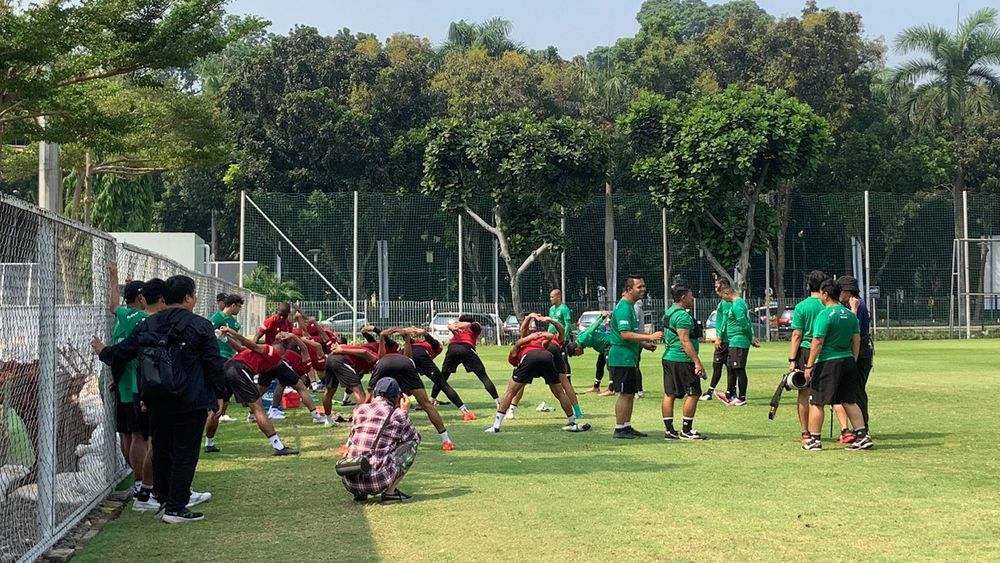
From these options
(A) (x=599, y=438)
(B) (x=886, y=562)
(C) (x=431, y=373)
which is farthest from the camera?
(C) (x=431, y=373)

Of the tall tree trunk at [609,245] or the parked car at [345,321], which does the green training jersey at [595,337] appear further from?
the tall tree trunk at [609,245]

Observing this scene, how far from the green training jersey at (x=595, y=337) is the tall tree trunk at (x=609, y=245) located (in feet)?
87.7

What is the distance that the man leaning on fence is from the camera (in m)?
→ 8.23

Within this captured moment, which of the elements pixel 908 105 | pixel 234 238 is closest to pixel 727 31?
pixel 908 105

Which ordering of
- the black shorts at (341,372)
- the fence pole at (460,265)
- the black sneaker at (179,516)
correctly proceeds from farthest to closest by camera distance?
the fence pole at (460,265) < the black shorts at (341,372) < the black sneaker at (179,516)

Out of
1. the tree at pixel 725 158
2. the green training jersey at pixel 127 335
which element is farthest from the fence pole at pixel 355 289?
the green training jersey at pixel 127 335

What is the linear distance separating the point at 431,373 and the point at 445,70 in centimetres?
4433

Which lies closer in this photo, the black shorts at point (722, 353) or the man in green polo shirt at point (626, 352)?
the man in green polo shirt at point (626, 352)

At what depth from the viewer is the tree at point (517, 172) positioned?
44.3 m

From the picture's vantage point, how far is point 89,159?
32.8 meters

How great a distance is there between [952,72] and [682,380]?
4372 centimetres

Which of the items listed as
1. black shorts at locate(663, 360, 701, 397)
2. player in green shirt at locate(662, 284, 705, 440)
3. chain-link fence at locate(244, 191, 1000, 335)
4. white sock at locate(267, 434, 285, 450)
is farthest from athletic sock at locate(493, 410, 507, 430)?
chain-link fence at locate(244, 191, 1000, 335)

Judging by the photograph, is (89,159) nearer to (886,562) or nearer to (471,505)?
(471,505)

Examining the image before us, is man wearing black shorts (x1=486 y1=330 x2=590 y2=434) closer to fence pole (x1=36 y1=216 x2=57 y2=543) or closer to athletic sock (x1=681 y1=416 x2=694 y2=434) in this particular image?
athletic sock (x1=681 y1=416 x2=694 y2=434)
